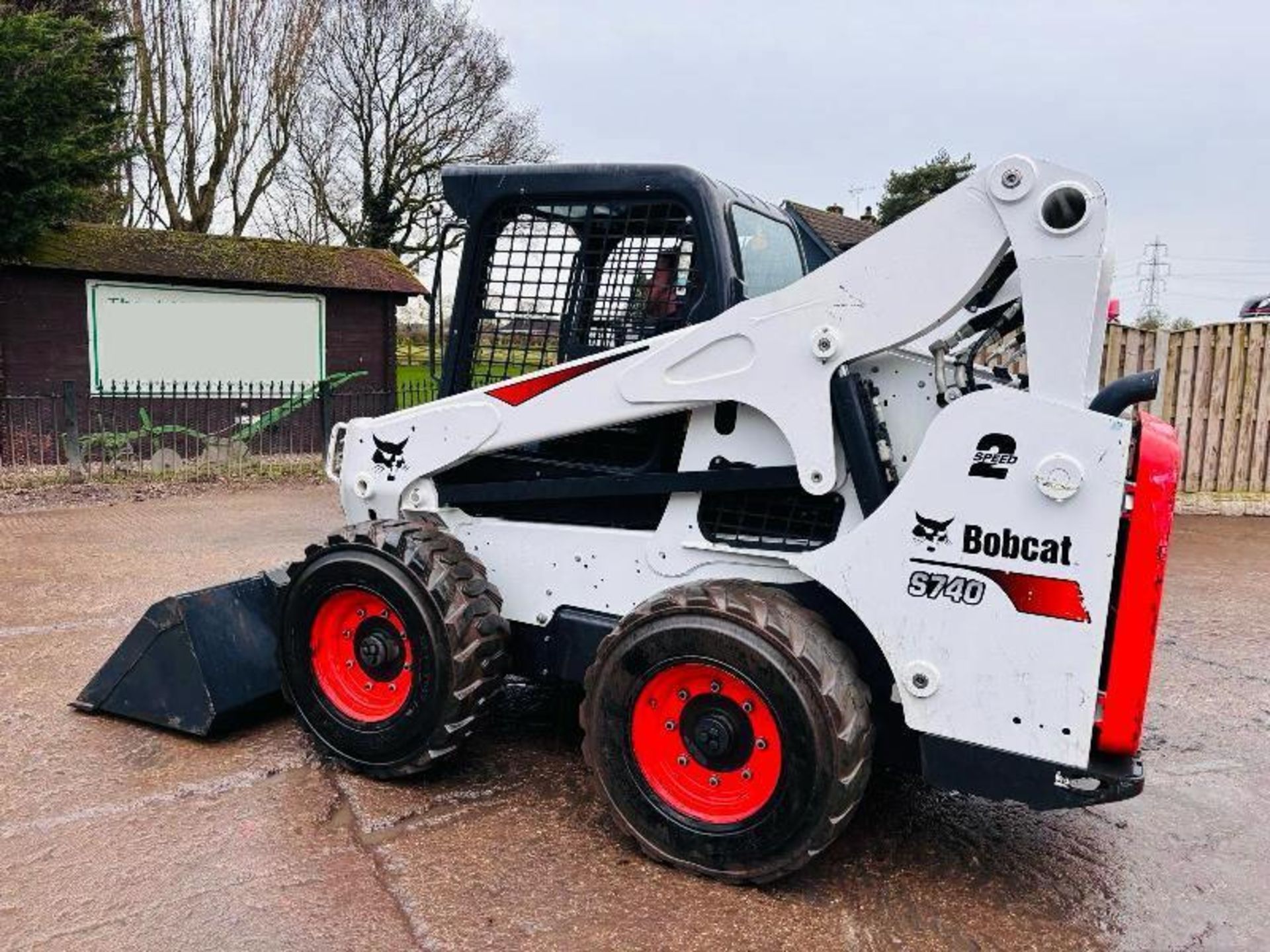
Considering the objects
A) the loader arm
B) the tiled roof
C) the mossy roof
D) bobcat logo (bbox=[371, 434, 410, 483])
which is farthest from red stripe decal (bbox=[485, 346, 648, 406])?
the tiled roof

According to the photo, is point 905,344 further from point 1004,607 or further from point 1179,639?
point 1179,639

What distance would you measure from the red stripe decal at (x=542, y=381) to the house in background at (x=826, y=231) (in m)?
0.86

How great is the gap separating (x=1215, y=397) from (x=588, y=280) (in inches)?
338

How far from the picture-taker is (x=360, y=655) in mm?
3486

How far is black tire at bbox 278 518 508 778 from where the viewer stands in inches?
127

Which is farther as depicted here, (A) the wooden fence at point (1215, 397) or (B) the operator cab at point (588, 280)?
(A) the wooden fence at point (1215, 397)

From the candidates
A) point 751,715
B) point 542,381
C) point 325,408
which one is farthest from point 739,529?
point 325,408

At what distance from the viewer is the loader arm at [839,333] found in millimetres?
2523

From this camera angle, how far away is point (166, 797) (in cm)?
333

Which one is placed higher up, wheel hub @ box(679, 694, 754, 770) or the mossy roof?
the mossy roof

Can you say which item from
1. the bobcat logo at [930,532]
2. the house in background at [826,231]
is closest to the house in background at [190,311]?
the house in background at [826,231]

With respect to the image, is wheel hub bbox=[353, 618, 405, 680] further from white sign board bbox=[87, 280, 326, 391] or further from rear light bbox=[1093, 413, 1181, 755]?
white sign board bbox=[87, 280, 326, 391]

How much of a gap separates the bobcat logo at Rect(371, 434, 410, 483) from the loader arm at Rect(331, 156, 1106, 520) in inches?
9.6

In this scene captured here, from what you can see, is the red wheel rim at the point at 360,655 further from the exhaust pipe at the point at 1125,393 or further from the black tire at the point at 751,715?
the exhaust pipe at the point at 1125,393
